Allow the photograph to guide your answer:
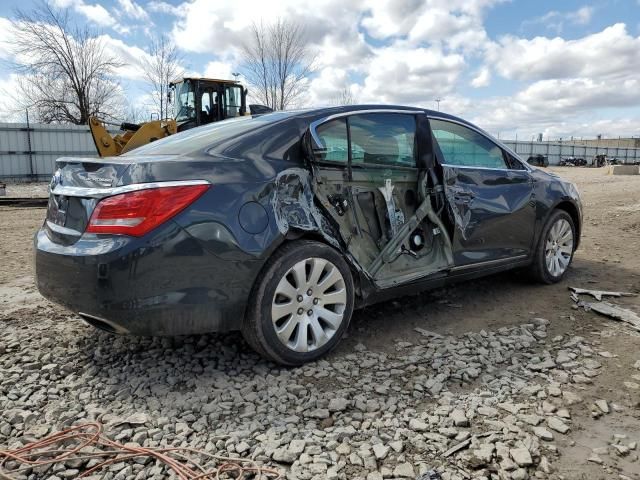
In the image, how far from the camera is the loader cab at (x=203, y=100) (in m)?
12.8

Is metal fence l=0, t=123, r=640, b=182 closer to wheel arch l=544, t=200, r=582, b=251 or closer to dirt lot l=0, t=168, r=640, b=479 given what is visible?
dirt lot l=0, t=168, r=640, b=479

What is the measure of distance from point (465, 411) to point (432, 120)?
2.26m

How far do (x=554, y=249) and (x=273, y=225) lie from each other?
10.7 ft

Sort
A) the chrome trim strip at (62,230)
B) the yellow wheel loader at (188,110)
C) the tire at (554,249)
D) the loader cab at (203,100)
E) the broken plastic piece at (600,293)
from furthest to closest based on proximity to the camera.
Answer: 1. the loader cab at (203,100)
2. the yellow wheel loader at (188,110)
3. the tire at (554,249)
4. the broken plastic piece at (600,293)
5. the chrome trim strip at (62,230)

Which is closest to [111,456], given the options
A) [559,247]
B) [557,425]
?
[557,425]

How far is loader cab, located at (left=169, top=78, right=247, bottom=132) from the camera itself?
1277cm

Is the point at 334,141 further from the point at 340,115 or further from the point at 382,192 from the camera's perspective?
the point at 382,192

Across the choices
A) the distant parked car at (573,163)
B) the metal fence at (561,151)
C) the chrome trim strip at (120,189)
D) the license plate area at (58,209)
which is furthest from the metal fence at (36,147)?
the distant parked car at (573,163)

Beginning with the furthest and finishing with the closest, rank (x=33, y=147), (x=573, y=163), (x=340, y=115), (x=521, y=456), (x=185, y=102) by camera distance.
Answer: (x=573, y=163)
(x=33, y=147)
(x=185, y=102)
(x=340, y=115)
(x=521, y=456)

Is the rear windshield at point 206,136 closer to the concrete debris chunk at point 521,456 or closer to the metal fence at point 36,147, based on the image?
the concrete debris chunk at point 521,456

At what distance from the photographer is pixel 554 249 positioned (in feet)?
16.1

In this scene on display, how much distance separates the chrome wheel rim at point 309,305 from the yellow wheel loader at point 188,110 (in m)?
9.69

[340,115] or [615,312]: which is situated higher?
[340,115]

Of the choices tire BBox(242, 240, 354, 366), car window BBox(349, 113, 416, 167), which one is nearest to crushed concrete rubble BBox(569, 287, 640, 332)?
car window BBox(349, 113, 416, 167)
